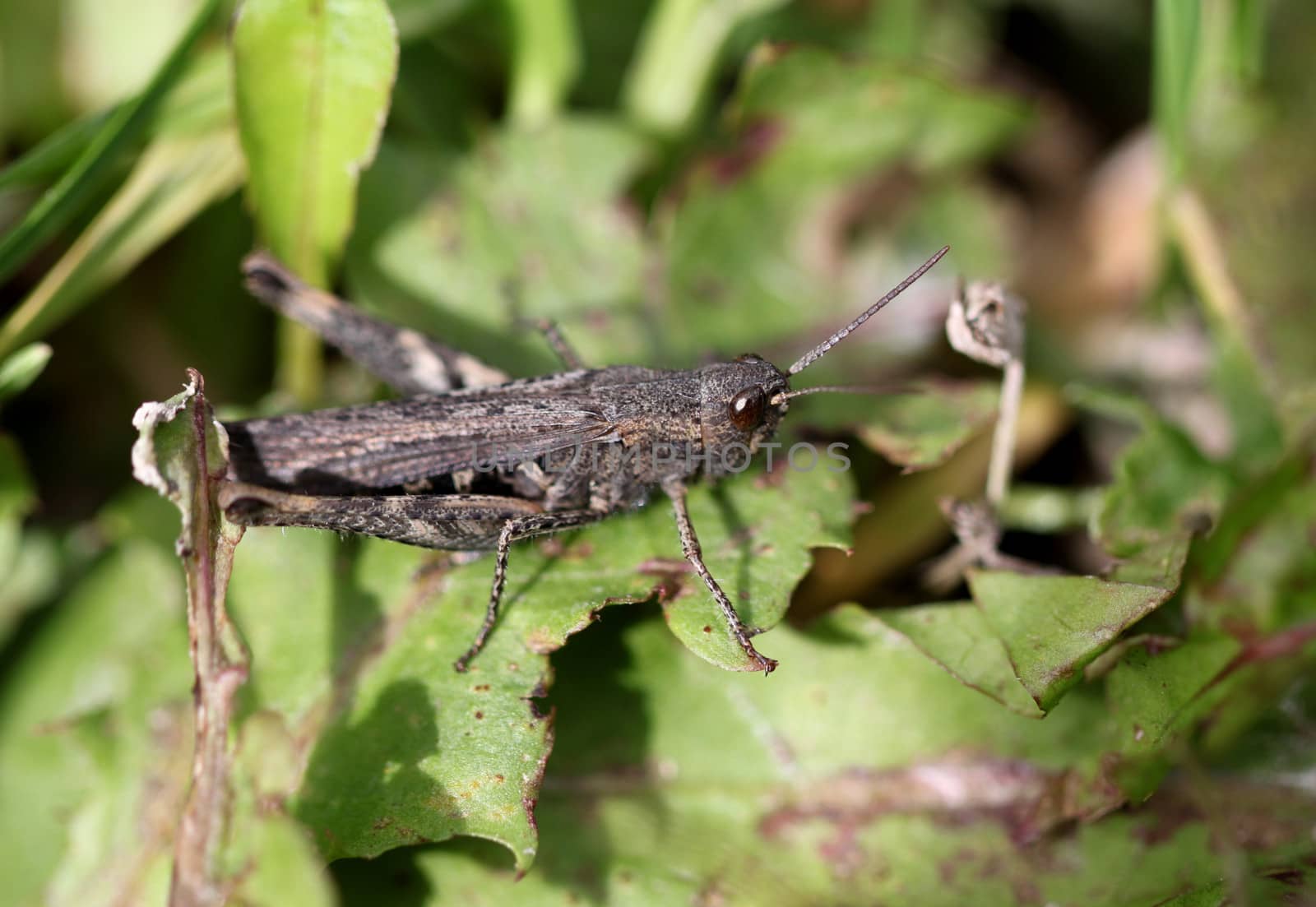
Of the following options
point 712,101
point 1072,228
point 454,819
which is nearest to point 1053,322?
point 1072,228

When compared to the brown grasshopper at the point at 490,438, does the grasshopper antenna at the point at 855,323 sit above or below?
above

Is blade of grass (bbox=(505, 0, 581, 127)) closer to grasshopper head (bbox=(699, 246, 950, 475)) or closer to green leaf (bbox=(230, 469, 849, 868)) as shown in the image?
grasshopper head (bbox=(699, 246, 950, 475))

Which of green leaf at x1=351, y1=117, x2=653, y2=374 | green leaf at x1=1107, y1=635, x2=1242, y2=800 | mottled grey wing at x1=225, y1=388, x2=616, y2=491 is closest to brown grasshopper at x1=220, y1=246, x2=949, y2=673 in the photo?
mottled grey wing at x1=225, y1=388, x2=616, y2=491

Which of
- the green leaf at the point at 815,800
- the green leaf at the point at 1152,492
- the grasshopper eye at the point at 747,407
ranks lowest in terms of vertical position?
the green leaf at the point at 815,800

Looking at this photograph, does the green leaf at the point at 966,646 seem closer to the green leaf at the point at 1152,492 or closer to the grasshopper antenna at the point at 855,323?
the green leaf at the point at 1152,492

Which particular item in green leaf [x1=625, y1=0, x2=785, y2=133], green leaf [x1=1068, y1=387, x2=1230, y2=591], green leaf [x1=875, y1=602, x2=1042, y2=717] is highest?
green leaf [x1=625, y1=0, x2=785, y2=133]

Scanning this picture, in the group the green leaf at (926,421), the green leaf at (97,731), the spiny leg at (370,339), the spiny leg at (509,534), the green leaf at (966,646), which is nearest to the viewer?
the green leaf at (966,646)

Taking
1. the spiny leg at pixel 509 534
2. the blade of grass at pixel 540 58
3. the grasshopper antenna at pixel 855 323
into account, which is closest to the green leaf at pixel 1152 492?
the grasshopper antenna at pixel 855 323
